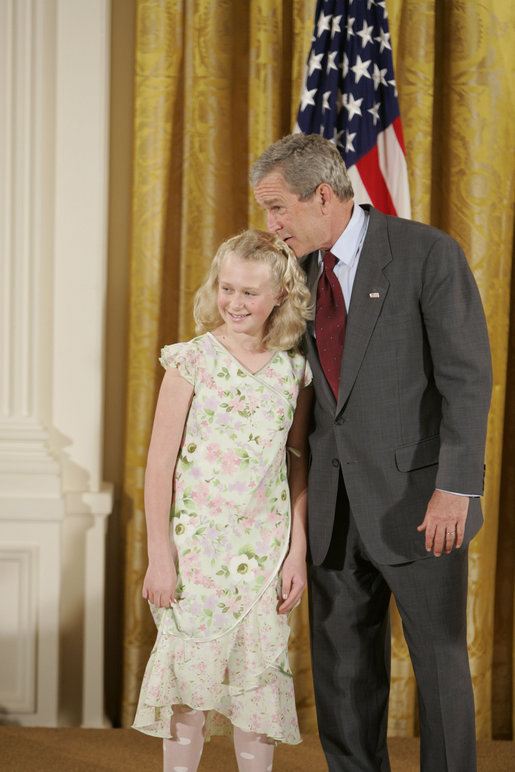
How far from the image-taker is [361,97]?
8.91ft

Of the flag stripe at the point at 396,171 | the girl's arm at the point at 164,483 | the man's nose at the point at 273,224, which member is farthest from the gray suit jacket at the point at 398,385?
the flag stripe at the point at 396,171

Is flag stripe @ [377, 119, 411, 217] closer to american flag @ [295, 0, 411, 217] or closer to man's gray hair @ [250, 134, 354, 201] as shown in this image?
american flag @ [295, 0, 411, 217]

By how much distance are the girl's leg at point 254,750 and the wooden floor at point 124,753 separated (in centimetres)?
75

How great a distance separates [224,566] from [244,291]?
65 centimetres

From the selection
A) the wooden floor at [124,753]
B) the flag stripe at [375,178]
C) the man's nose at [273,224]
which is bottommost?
the wooden floor at [124,753]

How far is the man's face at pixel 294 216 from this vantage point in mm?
2023

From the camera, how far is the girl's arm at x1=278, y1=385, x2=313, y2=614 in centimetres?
195

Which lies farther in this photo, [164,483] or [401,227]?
[401,227]

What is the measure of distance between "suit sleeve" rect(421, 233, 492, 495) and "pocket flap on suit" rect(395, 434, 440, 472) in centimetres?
7

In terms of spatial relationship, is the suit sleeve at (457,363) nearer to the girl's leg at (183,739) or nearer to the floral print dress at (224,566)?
the floral print dress at (224,566)

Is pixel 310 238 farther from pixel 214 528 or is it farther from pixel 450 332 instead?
pixel 214 528

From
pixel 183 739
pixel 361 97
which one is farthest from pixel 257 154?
pixel 183 739

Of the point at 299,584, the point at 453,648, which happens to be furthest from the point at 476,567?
the point at 299,584

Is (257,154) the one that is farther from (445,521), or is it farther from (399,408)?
(445,521)
